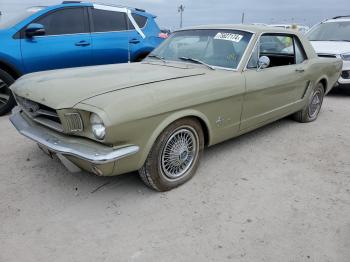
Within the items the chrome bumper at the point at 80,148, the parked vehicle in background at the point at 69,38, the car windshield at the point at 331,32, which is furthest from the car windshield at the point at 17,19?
the car windshield at the point at 331,32

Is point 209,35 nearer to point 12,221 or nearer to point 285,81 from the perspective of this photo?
point 285,81

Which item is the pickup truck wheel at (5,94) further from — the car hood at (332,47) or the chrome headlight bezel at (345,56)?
the chrome headlight bezel at (345,56)

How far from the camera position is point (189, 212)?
2844 millimetres

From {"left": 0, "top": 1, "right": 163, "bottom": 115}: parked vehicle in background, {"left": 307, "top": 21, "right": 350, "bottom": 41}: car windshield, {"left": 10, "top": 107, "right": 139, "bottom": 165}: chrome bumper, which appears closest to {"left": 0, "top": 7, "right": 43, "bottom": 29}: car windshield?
{"left": 0, "top": 1, "right": 163, "bottom": 115}: parked vehicle in background

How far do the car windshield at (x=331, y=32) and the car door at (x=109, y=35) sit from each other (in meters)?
5.21

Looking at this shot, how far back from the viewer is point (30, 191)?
10.2ft

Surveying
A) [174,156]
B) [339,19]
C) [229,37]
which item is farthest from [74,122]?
[339,19]

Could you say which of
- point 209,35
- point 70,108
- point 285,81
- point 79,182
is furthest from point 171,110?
point 285,81

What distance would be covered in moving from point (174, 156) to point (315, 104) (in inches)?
137

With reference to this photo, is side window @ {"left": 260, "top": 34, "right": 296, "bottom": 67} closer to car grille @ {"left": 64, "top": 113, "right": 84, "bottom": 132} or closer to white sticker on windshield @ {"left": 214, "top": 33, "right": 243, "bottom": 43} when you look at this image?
white sticker on windshield @ {"left": 214, "top": 33, "right": 243, "bottom": 43}

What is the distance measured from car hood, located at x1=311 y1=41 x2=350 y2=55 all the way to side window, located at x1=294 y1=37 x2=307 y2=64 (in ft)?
9.78

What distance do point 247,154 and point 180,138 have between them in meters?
1.26

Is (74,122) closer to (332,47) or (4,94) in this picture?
(4,94)

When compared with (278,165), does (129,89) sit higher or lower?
higher
